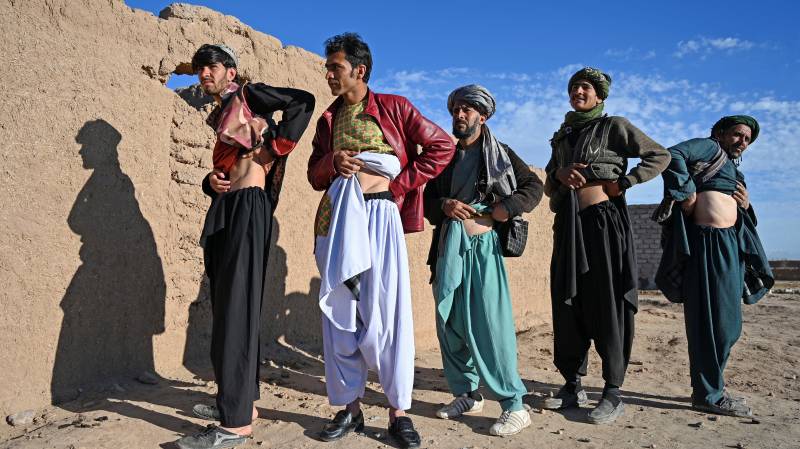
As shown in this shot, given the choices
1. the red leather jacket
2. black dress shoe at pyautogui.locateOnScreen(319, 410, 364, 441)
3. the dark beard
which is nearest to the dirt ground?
black dress shoe at pyautogui.locateOnScreen(319, 410, 364, 441)

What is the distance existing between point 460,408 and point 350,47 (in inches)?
75.1

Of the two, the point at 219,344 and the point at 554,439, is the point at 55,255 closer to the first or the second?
the point at 219,344

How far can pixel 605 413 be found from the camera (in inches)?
123

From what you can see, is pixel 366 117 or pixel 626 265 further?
pixel 626 265

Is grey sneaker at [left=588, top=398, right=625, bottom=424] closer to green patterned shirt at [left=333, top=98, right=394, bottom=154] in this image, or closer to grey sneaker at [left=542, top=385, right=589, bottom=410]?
grey sneaker at [left=542, top=385, right=589, bottom=410]

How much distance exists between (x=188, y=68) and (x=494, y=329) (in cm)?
243

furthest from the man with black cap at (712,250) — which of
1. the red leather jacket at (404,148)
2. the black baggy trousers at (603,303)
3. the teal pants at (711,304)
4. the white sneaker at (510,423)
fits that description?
the red leather jacket at (404,148)

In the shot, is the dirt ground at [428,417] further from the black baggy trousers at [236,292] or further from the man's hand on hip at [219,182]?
the man's hand on hip at [219,182]

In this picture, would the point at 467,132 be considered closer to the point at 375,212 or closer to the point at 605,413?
the point at 375,212

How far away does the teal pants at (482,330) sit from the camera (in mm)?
3018

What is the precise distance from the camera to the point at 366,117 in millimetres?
2863

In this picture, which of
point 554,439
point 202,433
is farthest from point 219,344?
point 554,439

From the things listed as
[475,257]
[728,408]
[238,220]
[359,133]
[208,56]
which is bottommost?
[728,408]

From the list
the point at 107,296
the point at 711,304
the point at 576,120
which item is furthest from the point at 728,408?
the point at 107,296
